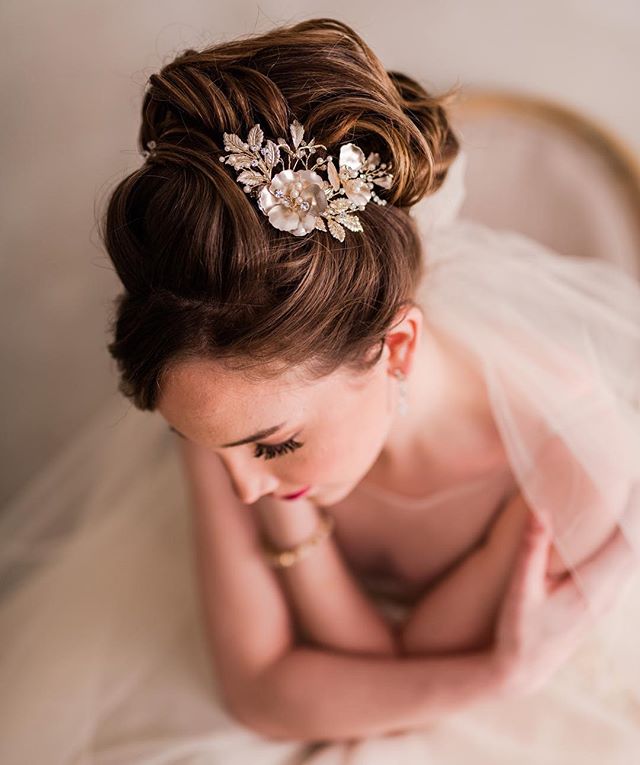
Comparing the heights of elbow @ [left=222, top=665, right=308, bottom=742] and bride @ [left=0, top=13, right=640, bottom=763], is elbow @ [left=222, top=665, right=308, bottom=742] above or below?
below

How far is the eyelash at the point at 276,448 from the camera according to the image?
96 cm

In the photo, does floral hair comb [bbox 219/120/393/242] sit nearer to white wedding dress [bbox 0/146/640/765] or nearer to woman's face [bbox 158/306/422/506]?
woman's face [bbox 158/306/422/506]

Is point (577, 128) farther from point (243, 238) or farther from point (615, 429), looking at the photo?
point (243, 238)

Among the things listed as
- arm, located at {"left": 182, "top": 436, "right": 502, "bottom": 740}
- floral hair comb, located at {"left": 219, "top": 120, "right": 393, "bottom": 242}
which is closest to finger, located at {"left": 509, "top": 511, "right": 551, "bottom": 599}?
arm, located at {"left": 182, "top": 436, "right": 502, "bottom": 740}

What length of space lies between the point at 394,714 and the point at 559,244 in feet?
3.08

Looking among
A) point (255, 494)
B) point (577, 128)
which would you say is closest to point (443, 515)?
point (255, 494)

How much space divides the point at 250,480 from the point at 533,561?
48 centimetres

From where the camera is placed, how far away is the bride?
2.66ft

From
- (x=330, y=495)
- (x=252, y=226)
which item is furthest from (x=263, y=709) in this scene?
(x=252, y=226)

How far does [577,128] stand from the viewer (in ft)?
4.61

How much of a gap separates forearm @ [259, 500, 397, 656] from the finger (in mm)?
312

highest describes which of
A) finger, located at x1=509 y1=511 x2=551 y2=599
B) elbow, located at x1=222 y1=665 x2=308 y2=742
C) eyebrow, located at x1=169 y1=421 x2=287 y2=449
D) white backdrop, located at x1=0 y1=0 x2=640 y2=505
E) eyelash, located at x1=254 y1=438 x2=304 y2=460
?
white backdrop, located at x1=0 y1=0 x2=640 y2=505

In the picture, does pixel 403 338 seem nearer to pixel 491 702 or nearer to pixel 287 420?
pixel 287 420

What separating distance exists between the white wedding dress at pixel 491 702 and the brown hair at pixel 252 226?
0.88ft
